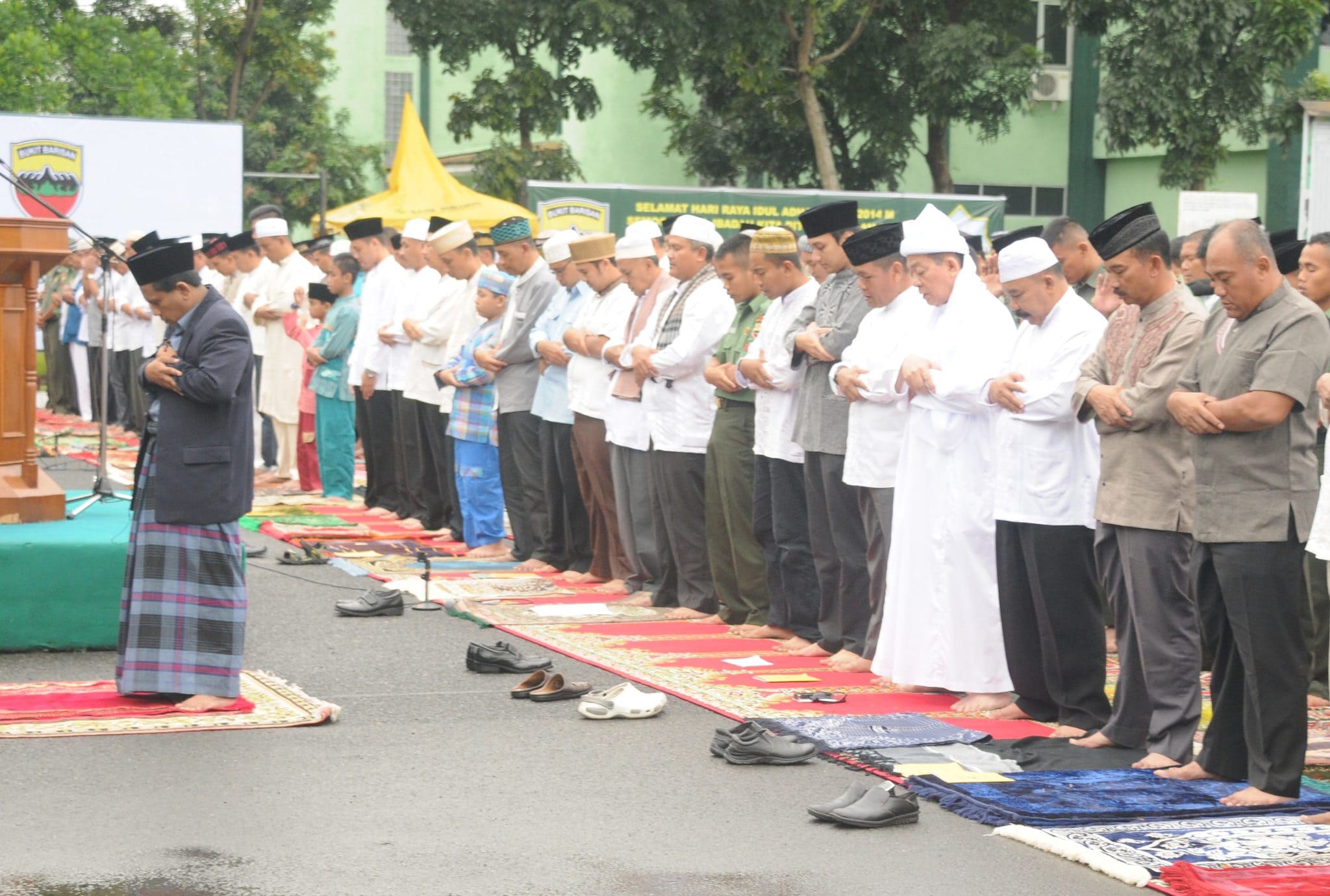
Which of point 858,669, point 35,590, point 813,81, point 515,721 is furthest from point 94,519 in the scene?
point 813,81

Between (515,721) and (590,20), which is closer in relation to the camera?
(515,721)

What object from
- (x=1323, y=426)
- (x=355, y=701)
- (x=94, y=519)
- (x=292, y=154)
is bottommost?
(x=355, y=701)

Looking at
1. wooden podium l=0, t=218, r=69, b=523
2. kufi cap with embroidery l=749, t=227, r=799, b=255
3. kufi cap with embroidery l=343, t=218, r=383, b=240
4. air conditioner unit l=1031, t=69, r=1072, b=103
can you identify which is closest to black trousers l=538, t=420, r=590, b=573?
kufi cap with embroidery l=749, t=227, r=799, b=255

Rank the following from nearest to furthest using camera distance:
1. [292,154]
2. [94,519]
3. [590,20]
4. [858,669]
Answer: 1. [858,669]
2. [94,519]
3. [590,20]
4. [292,154]

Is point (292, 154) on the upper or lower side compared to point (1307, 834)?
upper

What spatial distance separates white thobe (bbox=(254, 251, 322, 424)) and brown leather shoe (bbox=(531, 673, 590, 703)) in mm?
8572

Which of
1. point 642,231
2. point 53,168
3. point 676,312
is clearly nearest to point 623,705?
point 676,312

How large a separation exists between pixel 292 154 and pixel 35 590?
2655 centimetres

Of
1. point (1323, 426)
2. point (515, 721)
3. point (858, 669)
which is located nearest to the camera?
point (515, 721)

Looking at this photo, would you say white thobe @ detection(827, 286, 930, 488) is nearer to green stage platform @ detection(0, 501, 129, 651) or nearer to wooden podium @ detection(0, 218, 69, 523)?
green stage platform @ detection(0, 501, 129, 651)

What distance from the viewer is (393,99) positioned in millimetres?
41938

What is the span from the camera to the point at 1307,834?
19.0 feet

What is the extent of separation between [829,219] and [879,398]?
107 cm

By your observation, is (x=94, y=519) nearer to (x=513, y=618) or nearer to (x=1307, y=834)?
(x=513, y=618)
